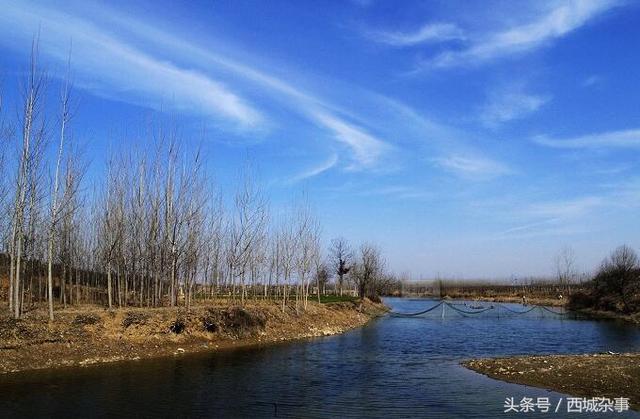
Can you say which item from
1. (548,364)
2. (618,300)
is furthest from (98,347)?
(618,300)

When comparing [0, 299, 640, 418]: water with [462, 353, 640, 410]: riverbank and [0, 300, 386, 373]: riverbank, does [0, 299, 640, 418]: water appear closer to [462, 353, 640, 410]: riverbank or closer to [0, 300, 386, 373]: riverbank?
[462, 353, 640, 410]: riverbank

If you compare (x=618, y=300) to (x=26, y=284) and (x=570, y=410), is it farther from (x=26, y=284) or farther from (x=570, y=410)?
(x=26, y=284)

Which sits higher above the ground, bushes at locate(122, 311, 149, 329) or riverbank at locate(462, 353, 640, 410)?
bushes at locate(122, 311, 149, 329)

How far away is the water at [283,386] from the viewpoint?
1291 cm

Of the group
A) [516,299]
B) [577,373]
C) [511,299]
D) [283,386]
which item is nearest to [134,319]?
[283,386]

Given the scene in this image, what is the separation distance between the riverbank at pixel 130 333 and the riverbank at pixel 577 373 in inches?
511

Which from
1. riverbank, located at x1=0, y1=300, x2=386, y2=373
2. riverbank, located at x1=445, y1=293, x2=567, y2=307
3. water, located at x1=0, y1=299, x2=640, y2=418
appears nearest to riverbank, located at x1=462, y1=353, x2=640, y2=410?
water, located at x1=0, y1=299, x2=640, y2=418

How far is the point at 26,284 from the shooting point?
3127 cm

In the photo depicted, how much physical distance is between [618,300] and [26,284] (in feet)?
183

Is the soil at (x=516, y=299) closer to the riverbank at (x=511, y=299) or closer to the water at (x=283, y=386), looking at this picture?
the riverbank at (x=511, y=299)

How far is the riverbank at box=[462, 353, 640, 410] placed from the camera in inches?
562

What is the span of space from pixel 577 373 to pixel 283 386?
9.34 meters

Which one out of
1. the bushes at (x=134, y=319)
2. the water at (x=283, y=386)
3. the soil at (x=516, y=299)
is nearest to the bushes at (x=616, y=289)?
the soil at (x=516, y=299)

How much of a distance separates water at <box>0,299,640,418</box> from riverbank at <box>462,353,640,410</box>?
0.71 meters
